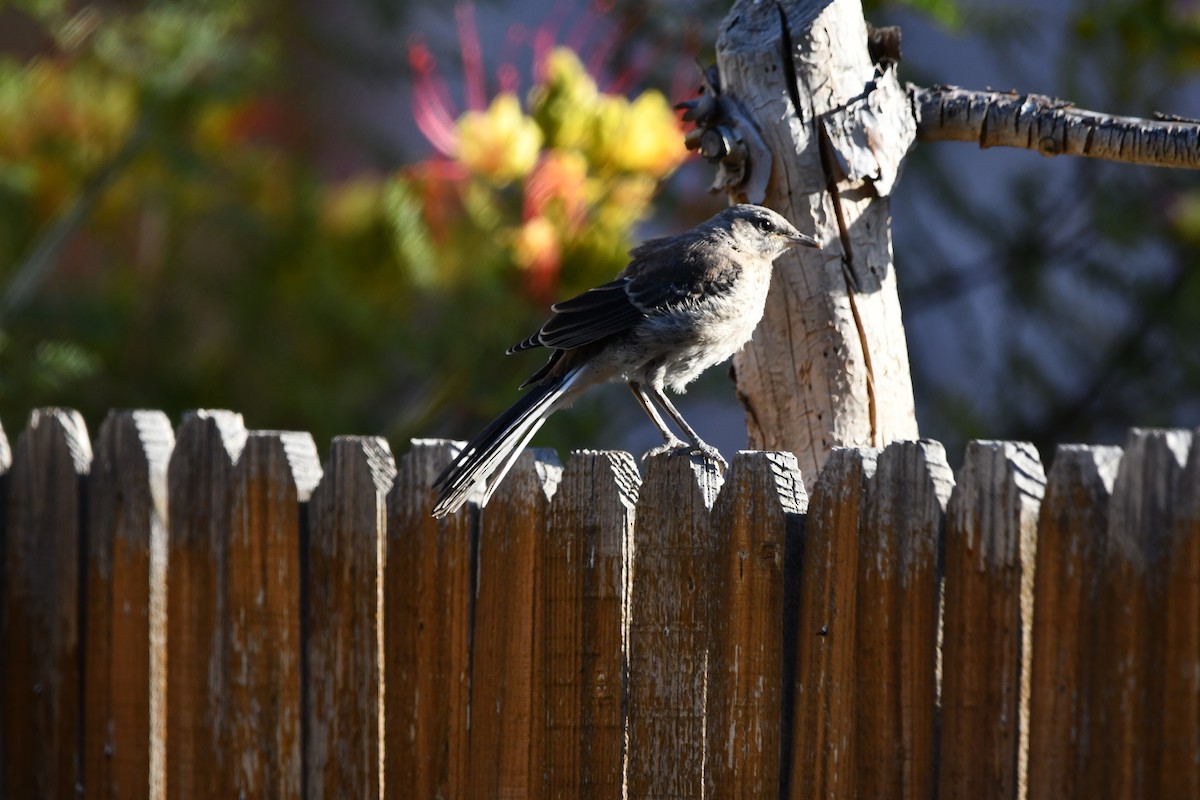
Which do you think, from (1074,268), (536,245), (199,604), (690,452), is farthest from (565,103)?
(1074,268)

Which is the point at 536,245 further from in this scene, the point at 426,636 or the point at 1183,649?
the point at 1183,649

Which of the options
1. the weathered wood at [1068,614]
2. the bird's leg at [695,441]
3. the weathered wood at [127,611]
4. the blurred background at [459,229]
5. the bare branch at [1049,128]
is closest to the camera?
the weathered wood at [1068,614]

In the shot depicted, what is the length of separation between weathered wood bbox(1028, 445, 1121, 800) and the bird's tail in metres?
1.25

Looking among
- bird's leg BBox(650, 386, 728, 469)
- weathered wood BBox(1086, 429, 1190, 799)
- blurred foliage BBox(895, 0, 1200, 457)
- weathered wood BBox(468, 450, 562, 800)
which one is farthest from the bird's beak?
blurred foliage BBox(895, 0, 1200, 457)

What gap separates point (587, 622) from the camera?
291 cm

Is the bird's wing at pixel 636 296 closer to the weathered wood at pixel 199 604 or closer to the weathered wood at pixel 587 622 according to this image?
the weathered wood at pixel 587 622

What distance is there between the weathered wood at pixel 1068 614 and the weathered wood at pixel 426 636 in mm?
1342

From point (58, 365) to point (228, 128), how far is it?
2.11m

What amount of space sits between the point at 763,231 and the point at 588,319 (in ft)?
1.72

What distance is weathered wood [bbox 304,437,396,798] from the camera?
3.18 meters

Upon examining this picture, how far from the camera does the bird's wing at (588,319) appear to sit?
135 inches

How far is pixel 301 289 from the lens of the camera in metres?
5.69

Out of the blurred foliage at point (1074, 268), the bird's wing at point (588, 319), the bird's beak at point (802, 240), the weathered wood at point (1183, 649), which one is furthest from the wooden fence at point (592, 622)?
the blurred foliage at point (1074, 268)

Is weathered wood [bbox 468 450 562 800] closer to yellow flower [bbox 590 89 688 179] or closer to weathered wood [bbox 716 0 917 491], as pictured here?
weathered wood [bbox 716 0 917 491]
